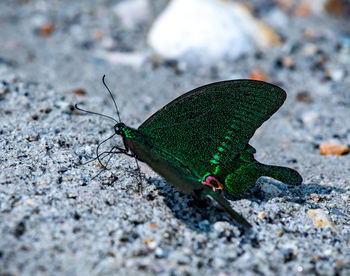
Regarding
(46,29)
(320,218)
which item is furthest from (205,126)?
(46,29)

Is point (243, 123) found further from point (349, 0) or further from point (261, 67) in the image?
point (349, 0)

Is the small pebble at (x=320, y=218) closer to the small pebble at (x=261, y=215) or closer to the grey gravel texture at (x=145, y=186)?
the grey gravel texture at (x=145, y=186)

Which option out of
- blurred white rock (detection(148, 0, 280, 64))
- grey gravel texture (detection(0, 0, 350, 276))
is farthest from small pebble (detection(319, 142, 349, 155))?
blurred white rock (detection(148, 0, 280, 64))

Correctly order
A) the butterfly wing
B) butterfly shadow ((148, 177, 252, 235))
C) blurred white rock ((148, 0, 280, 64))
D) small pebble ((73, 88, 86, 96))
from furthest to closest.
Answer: blurred white rock ((148, 0, 280, 64)), small pebble ((73, 88, 86, 96)), the butterfly wing, butterfly shadow ((148, 177, 252, 235))

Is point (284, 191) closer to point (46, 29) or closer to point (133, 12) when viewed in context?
point (133, 12)

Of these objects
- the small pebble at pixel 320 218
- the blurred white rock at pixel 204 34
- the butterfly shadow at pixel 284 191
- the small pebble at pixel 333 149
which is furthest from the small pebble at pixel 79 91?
the small pebble at pixel 320 218

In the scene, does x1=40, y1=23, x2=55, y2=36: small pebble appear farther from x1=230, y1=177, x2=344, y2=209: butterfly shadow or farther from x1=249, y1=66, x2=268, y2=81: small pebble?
x1=230, y1=177, x2=344, y2=209: butterfly shadow
